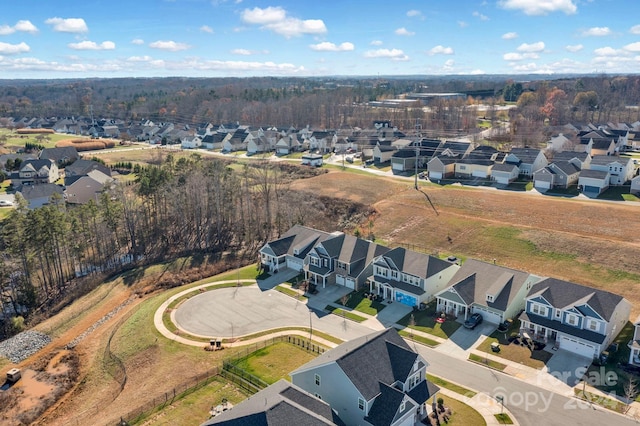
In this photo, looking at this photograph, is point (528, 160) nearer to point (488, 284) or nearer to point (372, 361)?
point (488, 284)

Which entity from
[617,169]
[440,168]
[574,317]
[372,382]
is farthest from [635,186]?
[372,382]

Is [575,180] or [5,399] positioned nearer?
[5,399]

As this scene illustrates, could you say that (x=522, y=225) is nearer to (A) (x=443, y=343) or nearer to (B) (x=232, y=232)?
(A) (x=443, y=343)

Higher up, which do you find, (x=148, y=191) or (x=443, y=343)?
(x=148, y=191)

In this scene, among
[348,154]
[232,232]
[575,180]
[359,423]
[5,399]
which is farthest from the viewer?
[348,154]

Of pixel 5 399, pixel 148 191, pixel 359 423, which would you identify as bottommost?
pixel 5 399

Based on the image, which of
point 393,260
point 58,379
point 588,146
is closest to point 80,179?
point 58,379
